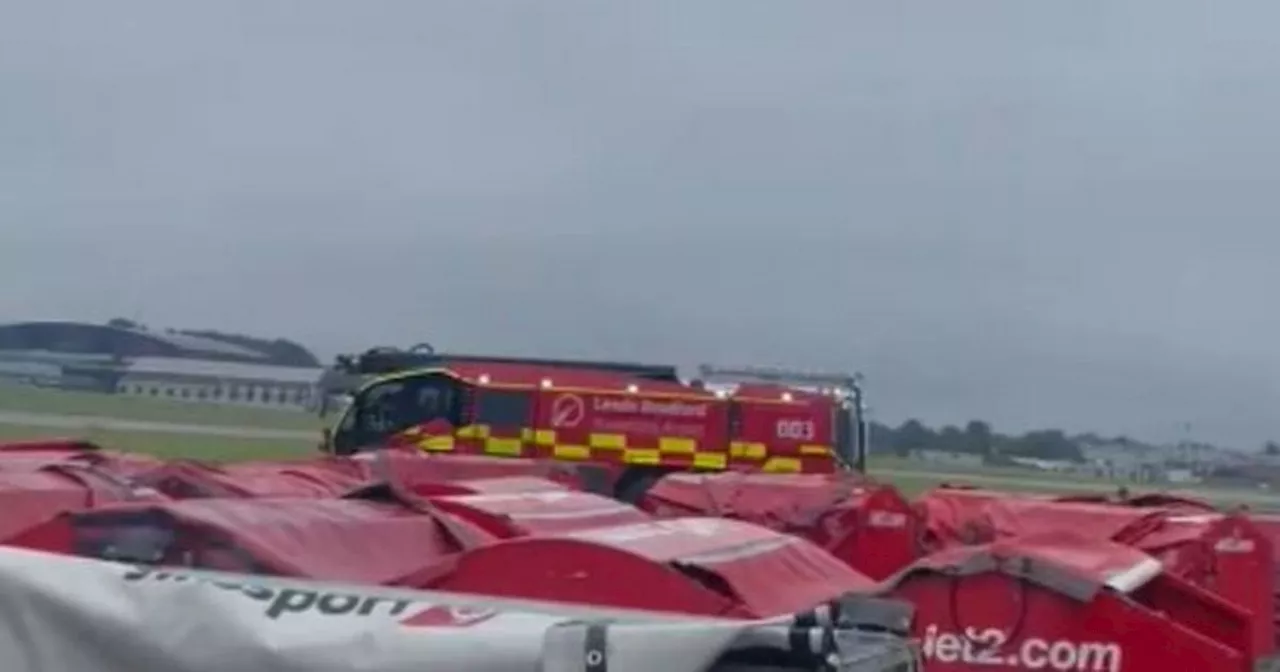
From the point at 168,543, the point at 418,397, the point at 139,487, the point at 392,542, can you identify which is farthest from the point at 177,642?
the point at 418,397

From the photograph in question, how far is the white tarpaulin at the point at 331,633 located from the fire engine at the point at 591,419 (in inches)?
1064

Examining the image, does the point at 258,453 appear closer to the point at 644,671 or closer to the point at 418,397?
the point at 418,397

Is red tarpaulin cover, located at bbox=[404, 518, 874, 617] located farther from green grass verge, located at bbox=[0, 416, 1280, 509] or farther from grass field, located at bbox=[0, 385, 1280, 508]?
green grass verge, located at bbox=[0, 416, 1280, 509]

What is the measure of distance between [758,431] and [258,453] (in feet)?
27.7

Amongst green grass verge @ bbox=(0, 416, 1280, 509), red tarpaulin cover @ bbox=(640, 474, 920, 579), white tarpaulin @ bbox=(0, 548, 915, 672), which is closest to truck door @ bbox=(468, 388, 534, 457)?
green grass verge @ bbox=(0, 416, 1280, 509)

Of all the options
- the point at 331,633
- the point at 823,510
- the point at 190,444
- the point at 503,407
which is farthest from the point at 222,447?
the point at 331,633

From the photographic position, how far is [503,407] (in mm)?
32812

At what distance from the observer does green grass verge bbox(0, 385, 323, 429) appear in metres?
44.8

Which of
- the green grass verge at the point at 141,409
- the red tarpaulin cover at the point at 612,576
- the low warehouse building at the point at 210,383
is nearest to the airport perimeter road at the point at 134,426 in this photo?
the green grass verge at the point at 141,409

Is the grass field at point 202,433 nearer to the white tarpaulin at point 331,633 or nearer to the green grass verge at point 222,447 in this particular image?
the green grass verge at point 222,447

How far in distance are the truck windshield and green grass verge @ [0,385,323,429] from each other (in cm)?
1098

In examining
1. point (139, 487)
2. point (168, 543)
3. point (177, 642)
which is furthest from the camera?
point (139, 487)

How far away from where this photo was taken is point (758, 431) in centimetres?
3356

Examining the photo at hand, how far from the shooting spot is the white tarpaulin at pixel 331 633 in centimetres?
426
